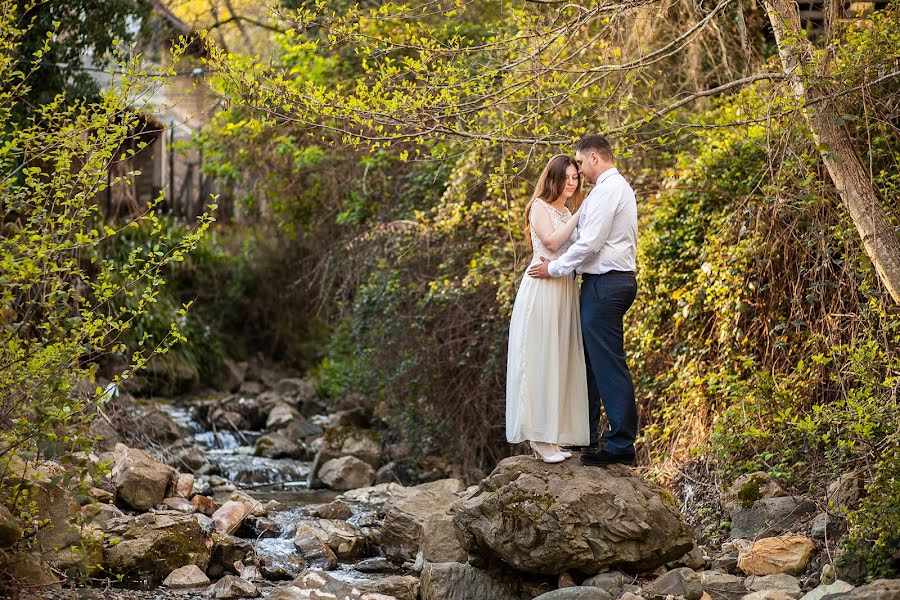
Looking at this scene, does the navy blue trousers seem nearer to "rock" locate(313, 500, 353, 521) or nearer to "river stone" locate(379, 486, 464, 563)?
"river stone" locate(379, 486, 464, 563)

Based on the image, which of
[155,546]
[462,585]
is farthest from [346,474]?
[462,585]

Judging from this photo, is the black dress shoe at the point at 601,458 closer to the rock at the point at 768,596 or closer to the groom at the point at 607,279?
the groom at the point at 607,279

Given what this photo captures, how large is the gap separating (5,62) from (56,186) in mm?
767

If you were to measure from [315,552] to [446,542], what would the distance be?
133 cm

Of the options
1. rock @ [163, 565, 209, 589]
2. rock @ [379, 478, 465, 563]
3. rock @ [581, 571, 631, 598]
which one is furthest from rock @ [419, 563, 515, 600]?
rock @ [163, 565, 209, 589]

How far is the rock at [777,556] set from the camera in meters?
6.42

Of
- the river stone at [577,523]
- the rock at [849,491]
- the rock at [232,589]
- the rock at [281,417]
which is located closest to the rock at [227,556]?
the rock at [232,589]

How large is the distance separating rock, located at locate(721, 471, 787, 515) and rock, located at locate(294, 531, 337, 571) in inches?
127

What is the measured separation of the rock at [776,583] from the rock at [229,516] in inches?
183

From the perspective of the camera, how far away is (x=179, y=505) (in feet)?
29.9

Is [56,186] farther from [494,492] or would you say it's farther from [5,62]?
[494,492]

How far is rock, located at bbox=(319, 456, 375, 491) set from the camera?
1176 centimetres

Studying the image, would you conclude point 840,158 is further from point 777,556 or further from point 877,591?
point 877,591

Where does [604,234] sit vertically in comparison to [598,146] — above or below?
below
